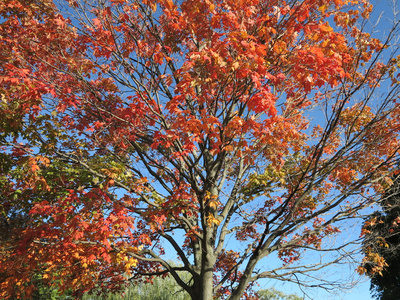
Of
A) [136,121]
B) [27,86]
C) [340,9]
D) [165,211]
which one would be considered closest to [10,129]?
[27,86]

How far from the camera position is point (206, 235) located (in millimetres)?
6914

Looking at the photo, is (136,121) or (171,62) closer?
(136,121)

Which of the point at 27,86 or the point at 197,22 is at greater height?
the point at 197,22

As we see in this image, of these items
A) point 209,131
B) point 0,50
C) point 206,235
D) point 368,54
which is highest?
point 0,50

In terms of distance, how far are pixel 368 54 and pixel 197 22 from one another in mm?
3679

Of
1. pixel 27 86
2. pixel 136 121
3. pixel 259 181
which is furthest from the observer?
pixel 259 181

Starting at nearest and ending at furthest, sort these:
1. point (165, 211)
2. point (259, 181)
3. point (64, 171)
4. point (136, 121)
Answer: point (165, 211), point (136, 121), point (64, 171), point (259, 181)

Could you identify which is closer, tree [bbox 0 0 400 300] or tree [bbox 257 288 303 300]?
tree [bbox 0 0 400 300]

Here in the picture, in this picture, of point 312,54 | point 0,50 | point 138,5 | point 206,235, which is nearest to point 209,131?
point 312,54

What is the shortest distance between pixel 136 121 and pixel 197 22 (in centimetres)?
263

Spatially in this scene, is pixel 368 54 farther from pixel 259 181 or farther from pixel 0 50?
pixel 0 50

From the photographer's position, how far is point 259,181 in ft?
28.9

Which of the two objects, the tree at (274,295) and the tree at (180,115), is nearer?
the tree at (180,115)

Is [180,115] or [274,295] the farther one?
[274,295]
